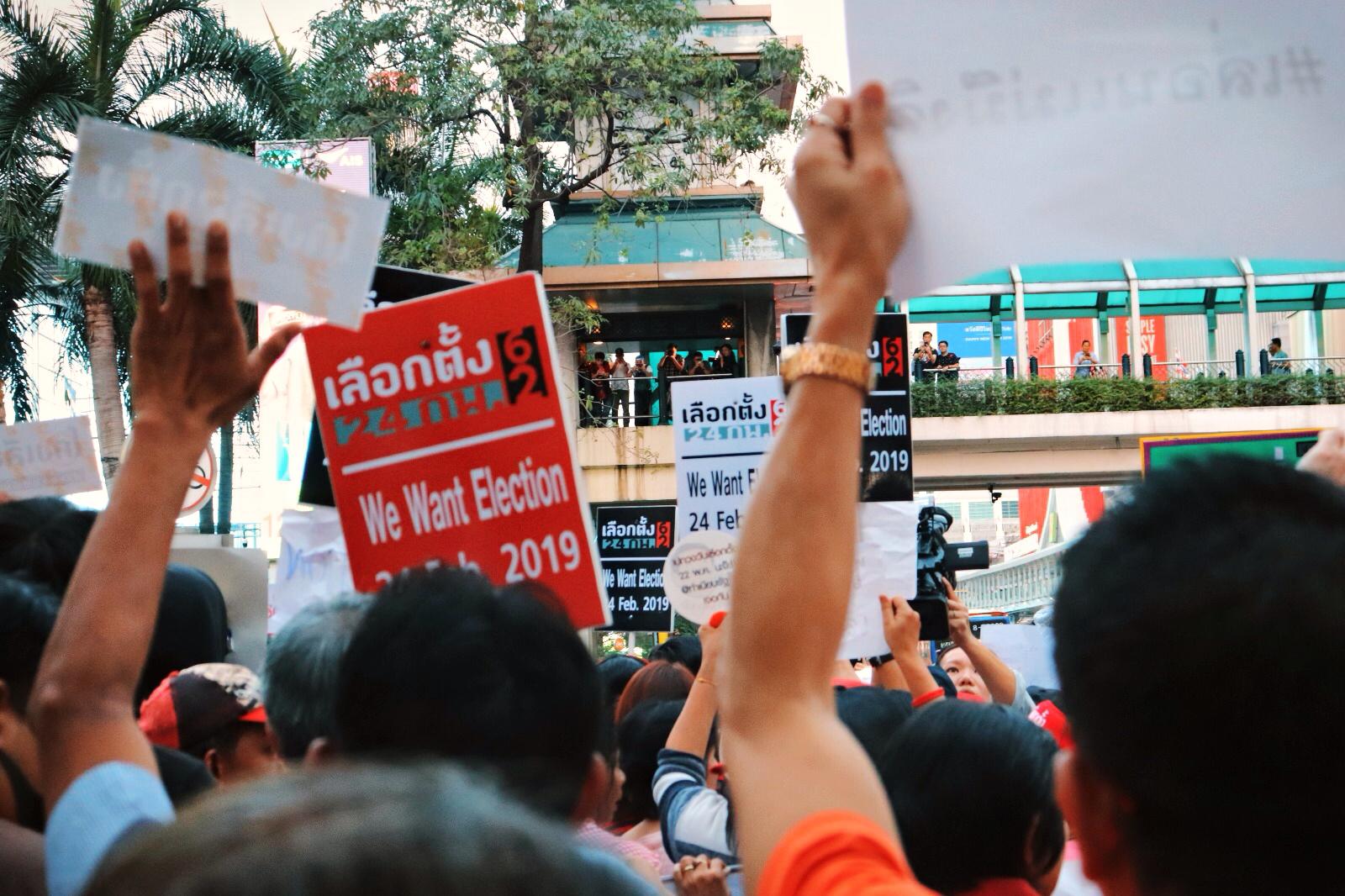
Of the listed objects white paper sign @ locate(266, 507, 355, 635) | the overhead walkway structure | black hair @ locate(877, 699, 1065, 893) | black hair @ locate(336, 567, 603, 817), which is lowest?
black hair @ locate(877, 699, 1065, 893)

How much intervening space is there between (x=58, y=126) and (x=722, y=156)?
26.6 feet

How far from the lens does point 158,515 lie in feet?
5.62

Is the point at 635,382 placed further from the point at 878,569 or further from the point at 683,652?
the point at 683,652

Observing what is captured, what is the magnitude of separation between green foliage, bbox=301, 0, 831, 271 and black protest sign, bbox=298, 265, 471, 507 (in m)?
14.8

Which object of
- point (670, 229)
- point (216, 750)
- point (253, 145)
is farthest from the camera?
point (670, 229)

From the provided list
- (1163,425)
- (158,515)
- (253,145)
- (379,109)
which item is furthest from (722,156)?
(158,515)

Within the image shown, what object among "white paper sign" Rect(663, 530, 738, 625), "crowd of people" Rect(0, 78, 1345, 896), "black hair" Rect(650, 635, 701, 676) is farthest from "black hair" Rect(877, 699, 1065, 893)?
"white paper sign" Rect(663, 530, 738, 625)

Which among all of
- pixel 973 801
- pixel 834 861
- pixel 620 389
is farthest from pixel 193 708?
pixel 620 389

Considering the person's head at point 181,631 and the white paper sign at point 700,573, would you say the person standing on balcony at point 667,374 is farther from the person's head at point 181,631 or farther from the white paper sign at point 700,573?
the person's head at point 181,631

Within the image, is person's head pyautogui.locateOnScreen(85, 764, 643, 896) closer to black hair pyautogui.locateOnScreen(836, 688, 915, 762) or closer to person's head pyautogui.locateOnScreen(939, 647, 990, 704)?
black hair pyautogui.locateOnScreen(836, 688, 915, 762)

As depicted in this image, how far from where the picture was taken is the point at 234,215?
238cm

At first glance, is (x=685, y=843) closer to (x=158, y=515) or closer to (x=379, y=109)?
(x=158, y=515)

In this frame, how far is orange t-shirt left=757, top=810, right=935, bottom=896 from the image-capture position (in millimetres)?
1210

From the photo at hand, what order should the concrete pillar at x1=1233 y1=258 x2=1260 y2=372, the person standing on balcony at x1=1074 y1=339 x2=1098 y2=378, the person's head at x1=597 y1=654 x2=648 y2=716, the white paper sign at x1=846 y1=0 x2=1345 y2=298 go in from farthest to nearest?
the concrete pillar at x1=1233 y1=258 x2=1260 y2=372 < the person standing on balcony at x1=1074 y1=339 x2=1098 y2=378 < the person's head at x1=597 y1=654 x2=648 y2=716 < the white paper sign at x1=846 y1=0 x2=1345 y2=298
